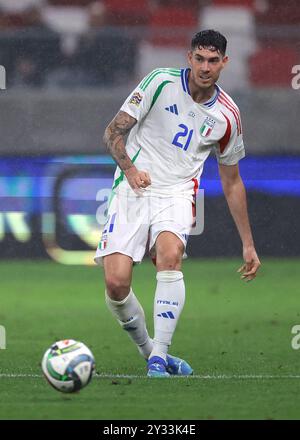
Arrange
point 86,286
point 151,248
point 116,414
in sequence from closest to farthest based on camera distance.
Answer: point 116,414 < point 151,248 < point 86,286

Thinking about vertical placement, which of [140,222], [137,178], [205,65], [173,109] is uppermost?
[205,65]

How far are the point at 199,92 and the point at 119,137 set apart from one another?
57 cm

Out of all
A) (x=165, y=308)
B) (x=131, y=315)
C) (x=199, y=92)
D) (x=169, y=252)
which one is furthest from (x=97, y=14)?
(x=165, y=308)

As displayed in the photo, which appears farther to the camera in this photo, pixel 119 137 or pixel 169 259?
pixel 119 137

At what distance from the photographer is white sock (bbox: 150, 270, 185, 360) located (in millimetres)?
6656

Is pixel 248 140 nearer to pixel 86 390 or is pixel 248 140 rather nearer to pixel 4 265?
pixel 4 265

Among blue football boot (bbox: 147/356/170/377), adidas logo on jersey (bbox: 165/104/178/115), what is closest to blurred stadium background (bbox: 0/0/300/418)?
adidas logo on jersey (bbox: 165/104/178/115)

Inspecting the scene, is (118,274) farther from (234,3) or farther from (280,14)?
(234,3)

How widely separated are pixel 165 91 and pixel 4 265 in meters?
5.96

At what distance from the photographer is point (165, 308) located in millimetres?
6684

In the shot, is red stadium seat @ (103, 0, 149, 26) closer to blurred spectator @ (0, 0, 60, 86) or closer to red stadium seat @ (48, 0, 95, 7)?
red stadium seat @ (48, 0, 95, 7)

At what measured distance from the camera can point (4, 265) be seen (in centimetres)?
1268
